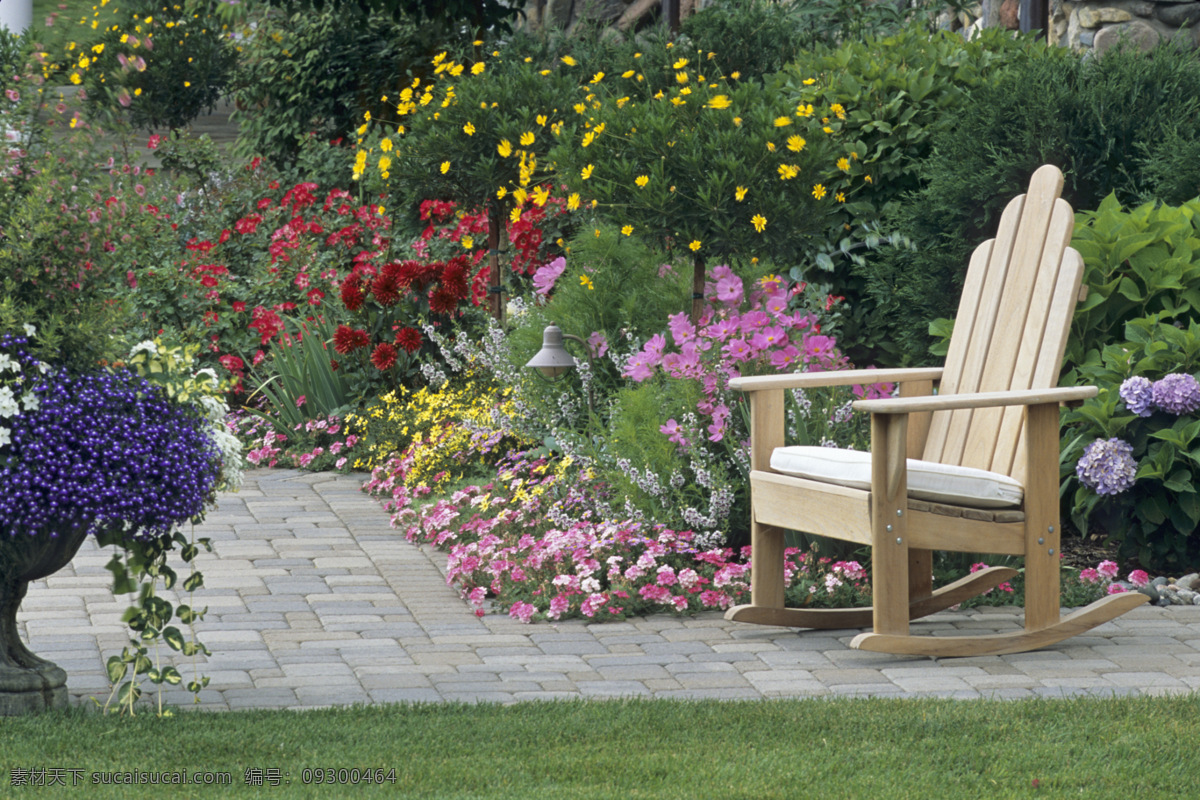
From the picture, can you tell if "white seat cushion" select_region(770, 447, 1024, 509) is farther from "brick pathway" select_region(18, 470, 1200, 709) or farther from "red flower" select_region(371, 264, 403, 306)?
"red flower" select_region(371, 264, 403, 306)

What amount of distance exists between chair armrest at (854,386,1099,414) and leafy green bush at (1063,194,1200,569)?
954mm

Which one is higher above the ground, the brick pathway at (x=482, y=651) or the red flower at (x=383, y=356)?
the red flower at (x=383, y=356)

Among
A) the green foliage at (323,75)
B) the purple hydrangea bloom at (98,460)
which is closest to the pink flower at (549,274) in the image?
the purple hydrangea bloom at (98,460)

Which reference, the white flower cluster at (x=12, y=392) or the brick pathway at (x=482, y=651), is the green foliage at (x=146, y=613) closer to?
the brick pathway at (x=482, y=651)

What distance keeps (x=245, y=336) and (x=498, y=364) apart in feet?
8.29

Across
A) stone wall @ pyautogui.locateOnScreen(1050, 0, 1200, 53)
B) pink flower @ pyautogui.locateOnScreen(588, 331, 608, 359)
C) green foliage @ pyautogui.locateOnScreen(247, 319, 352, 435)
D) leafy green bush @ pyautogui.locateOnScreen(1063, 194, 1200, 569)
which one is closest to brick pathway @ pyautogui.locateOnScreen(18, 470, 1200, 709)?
leafy green bush @ pyautogui.locateOnScreen(1063, 194, 1200, 569)

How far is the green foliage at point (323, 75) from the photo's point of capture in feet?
34.0

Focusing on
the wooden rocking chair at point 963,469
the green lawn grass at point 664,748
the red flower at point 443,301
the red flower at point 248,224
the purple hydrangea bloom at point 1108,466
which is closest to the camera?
the green lawn grass at point 664,748

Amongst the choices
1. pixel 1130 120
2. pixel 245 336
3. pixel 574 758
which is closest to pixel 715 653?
pixel 574 758

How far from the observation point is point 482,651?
153 inches

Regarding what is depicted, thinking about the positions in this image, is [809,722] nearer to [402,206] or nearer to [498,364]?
[498,364]

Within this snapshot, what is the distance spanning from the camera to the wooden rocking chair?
12.1ft

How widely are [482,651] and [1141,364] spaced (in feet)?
7.76

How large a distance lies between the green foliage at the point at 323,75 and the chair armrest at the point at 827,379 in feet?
21.0
